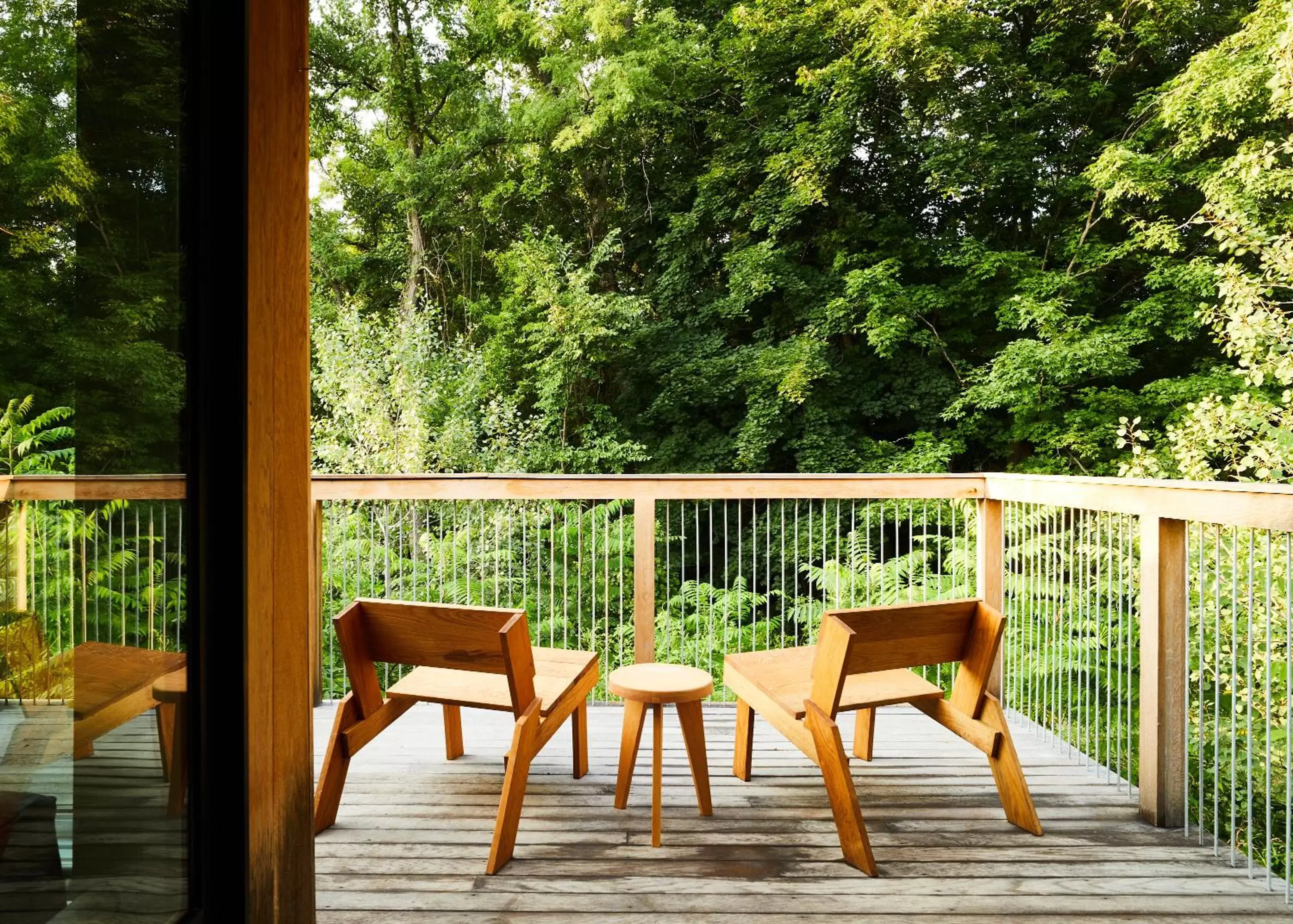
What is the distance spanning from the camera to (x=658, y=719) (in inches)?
100

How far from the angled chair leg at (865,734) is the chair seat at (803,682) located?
11.2 inches

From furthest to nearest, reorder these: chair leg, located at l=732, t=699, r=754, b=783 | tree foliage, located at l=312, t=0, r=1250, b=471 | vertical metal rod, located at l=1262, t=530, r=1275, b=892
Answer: tree foliage, located at l=312, t=0, r=1250, b=471 → chair leg, located at l=732, t=699, r=754, b=783 → vertical metal rod, located at l=1262, t=530, r=1275, b=892

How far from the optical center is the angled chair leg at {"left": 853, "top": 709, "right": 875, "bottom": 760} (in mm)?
3141

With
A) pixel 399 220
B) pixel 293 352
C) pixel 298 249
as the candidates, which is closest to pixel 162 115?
pixel 298 249

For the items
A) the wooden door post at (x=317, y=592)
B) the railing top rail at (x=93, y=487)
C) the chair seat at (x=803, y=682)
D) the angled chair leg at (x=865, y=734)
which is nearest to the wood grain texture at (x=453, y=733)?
the wooden door post at (x=317, y=592)

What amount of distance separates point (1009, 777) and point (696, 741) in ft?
3.30

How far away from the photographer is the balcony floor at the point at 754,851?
213 centimetres

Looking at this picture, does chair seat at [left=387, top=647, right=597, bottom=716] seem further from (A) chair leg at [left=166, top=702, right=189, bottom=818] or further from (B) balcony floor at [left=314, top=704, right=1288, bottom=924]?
(A) chair leg at [left=166, top=702, right=189, bottom=818]

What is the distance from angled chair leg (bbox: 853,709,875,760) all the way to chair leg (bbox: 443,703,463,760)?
61.9 inches

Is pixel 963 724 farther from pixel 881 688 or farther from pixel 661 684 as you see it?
pixel 661 684

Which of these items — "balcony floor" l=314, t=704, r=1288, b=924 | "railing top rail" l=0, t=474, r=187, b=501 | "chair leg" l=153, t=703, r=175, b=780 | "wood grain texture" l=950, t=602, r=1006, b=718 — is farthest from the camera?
"wood grain texture" l=950, t=602, r=1006, b=718

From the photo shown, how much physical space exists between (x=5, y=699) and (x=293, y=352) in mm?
851

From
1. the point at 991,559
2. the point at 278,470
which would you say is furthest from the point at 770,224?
the point at 278,470

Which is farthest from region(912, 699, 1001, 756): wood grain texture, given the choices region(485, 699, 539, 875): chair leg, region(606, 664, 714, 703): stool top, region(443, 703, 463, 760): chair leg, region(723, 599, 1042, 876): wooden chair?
region(443, 703, 463, 760): chair leg
